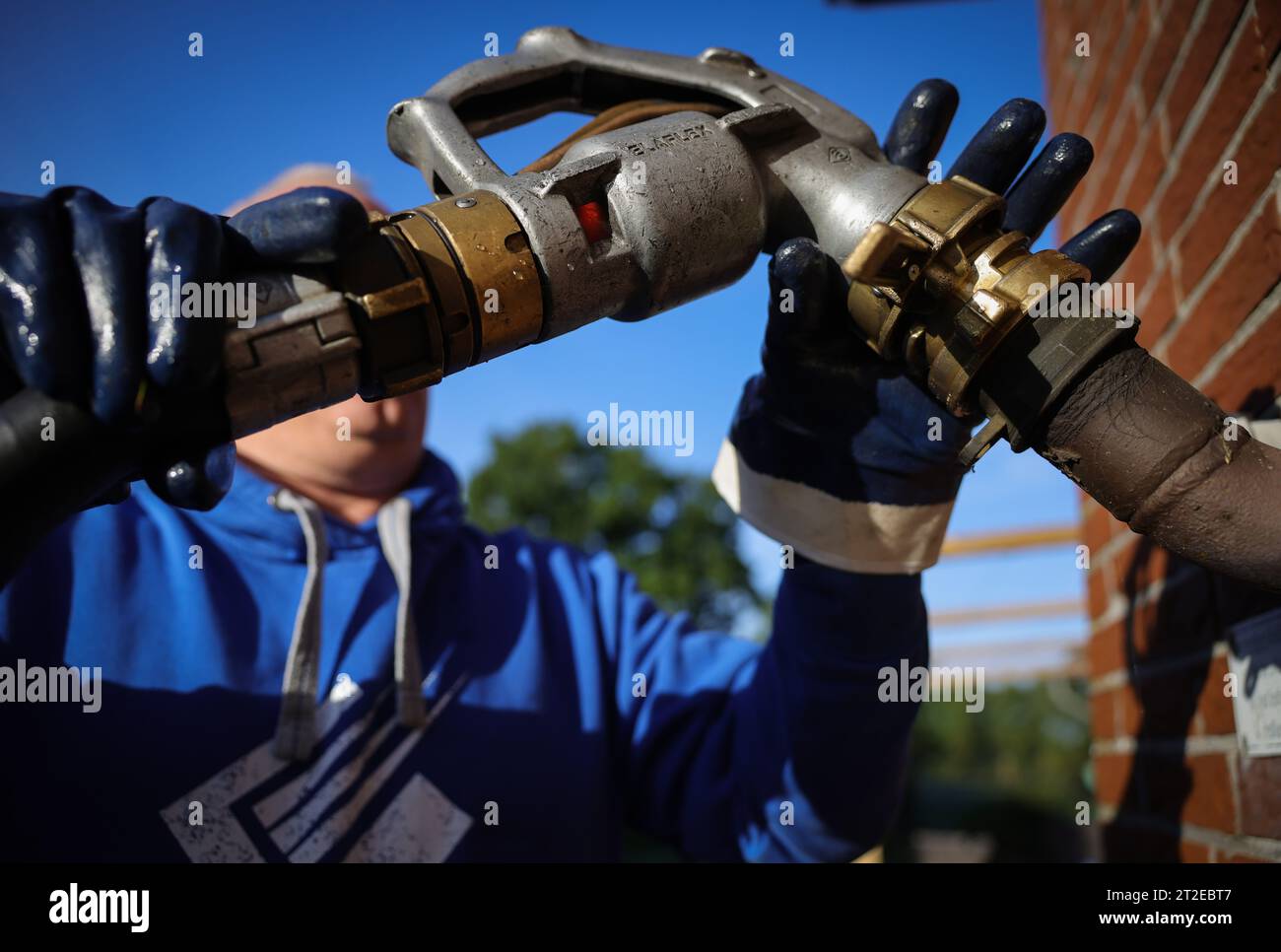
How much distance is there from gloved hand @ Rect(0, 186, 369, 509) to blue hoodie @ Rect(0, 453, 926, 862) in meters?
0.91

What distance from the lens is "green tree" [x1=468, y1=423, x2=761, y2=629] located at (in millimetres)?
15922

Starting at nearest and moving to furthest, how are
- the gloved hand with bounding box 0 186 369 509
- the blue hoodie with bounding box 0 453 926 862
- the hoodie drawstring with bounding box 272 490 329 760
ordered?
the gloved hand with bounding box 0 186 369 509 → the blue hoodie with bounding box 0 453 926 862 → the hoodie drawstring with bounding box 272 490 329 760

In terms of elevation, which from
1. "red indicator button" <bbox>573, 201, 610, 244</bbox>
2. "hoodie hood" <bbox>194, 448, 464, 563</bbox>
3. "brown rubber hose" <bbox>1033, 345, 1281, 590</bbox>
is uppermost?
"red indicator button" <bbox>573, 201, 610, 244</bbox>

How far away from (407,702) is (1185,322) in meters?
1.46

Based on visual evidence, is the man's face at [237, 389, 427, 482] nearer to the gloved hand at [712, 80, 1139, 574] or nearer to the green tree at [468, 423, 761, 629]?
the gloved hand at [712, 80, 1139, 574]

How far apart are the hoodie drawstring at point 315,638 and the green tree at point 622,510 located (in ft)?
43.9

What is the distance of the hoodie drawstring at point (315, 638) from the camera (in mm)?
1666

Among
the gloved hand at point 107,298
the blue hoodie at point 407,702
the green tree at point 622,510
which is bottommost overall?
the green tree at point 622,510

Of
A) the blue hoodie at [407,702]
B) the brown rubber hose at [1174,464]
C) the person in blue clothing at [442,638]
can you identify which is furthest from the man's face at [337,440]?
the brown rubber hose at [1174,464]

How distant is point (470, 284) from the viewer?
0.96 metres

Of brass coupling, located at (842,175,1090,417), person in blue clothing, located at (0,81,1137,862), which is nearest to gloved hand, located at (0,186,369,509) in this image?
person in blue clothing, located at (0,81,1137,862)

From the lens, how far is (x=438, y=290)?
95 centimetres

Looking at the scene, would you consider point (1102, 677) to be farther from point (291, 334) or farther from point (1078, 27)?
point (291, 334)

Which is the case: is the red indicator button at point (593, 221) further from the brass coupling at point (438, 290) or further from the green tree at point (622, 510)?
the green tree at point (622, 510)
